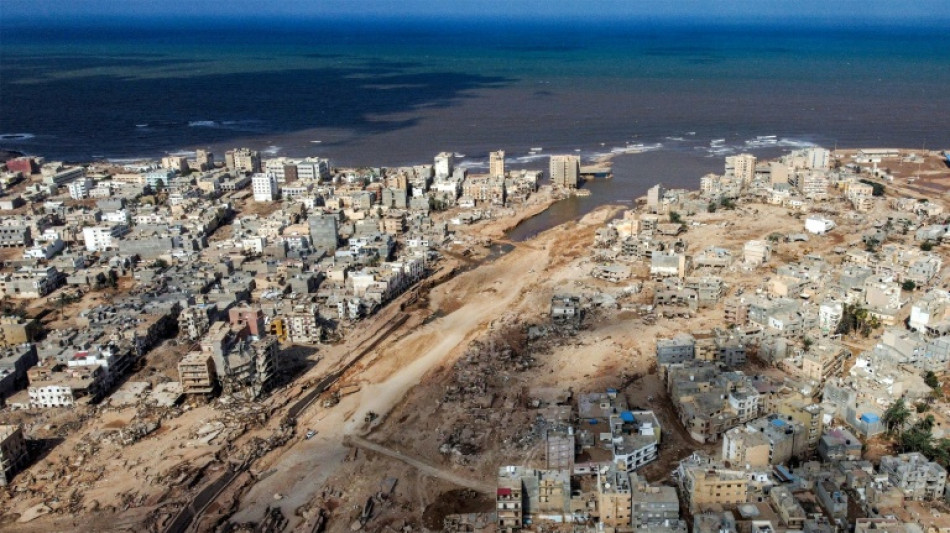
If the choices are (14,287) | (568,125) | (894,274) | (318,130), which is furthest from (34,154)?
(894,274)

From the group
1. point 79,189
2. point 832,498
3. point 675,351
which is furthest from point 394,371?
point 79,189

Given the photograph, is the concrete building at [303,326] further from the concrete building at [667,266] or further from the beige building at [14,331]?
the concrete building at [667,266]

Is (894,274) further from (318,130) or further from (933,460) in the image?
(318,130)

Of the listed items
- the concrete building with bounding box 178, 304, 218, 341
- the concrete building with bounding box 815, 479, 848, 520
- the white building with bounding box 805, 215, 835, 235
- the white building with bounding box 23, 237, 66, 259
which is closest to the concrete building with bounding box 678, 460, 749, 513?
the concrete building with bounding box 815, 479, 848, 520

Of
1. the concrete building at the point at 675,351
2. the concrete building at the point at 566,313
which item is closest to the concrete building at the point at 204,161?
the concrete building at the point at 566,313

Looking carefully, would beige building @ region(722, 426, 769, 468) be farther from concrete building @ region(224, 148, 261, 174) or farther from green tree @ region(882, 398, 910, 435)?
concrete building @ region(224, 148, 261, 174)

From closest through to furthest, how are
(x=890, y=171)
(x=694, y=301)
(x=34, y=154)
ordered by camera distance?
(x=694, y=301) < (x=890, y=171) < (x=34, y=154)
